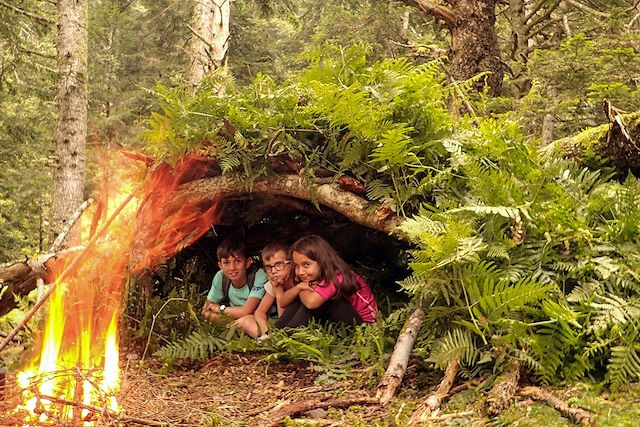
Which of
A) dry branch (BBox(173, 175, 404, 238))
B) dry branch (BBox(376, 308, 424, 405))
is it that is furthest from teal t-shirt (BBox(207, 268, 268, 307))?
dry branch (BBox(376, 308, 424, 405))

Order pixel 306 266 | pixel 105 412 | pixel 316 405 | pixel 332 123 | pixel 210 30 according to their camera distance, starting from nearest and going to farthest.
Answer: pixel 105 412 < pixel 316 405 < pixel 332 123 < pixel 306 266 < pixel 210 30

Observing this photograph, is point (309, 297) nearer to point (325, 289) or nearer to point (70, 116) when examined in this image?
point (325, 289)

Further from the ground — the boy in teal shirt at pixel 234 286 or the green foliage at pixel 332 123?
the green foliage at pixel 332 123

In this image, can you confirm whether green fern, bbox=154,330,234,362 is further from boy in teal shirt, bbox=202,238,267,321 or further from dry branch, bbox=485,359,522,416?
dry branch, bbox=485,359,522,416

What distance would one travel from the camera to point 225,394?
446 cm

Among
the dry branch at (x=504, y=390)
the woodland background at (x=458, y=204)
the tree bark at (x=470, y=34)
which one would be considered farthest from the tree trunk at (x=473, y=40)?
the dry branch at (x=504, y=390)

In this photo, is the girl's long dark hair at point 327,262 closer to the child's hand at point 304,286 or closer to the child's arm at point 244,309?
the child's hand at point 304,286

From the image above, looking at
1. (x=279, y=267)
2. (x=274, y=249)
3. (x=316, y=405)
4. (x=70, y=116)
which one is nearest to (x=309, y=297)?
(x=279, y=267)

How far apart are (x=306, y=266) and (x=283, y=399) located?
155 cm

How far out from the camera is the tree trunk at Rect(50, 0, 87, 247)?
11672 mm

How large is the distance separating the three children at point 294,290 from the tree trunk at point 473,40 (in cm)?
351

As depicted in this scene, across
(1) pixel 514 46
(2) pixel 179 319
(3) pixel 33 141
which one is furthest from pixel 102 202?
(3) pixel 33 141

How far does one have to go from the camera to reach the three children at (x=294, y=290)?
18.2 ft

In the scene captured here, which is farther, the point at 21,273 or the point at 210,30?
the point at 210,30
